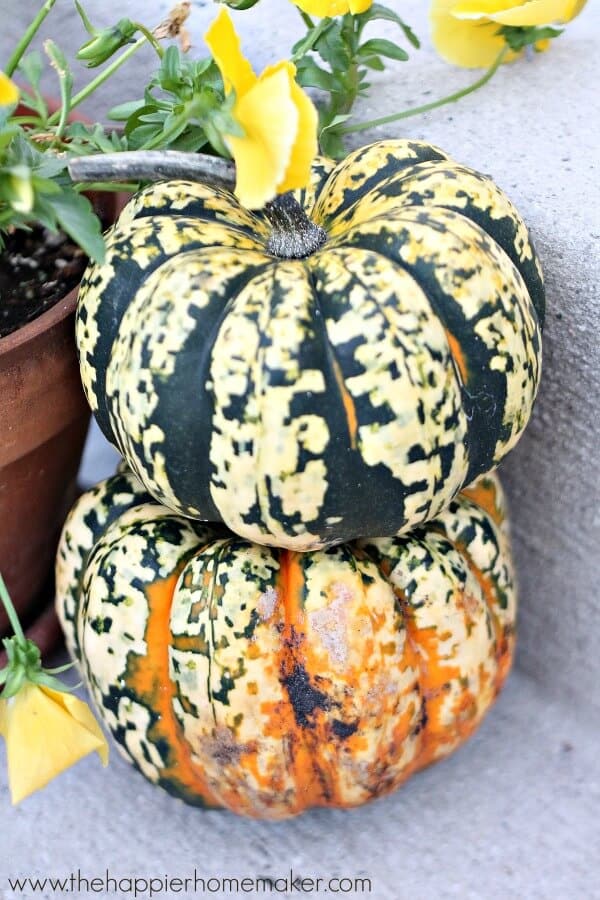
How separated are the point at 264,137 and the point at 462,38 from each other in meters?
0.56

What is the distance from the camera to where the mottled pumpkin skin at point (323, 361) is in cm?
72

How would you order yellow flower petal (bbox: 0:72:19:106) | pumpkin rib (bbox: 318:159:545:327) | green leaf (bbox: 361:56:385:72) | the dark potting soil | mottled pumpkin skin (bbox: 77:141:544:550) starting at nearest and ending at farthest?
yellow flower petal (bbox: 0:72:19:106) → mottled pumpkin skin (bbox: 77:141:544:550) → pumpkin rib (bbox: 318:159:545:327) → the dark potting soil → green leaf (bbox: 361:56:385:72)

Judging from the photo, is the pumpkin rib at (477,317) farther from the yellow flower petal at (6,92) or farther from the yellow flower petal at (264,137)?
the yellow flower petal at (6,92)

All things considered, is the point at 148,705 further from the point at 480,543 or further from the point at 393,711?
the point at 480,543

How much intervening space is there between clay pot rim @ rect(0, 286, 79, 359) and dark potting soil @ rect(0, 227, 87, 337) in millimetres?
21

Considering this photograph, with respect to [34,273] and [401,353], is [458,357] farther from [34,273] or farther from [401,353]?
[34,273]

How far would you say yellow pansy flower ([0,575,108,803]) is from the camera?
0.72 meters

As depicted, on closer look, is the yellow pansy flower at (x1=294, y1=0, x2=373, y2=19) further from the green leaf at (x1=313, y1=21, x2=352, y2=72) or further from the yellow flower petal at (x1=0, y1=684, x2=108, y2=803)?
the yellow flower petal at (x1=0, y1=684, x2=108, y2=803)

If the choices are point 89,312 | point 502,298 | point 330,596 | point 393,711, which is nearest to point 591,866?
point 393,711

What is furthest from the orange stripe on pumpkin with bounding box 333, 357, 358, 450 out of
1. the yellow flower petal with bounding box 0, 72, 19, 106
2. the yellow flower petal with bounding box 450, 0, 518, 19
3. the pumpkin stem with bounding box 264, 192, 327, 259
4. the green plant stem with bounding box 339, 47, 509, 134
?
the yellow flower petal with bounding box 450, 0, 518, 19

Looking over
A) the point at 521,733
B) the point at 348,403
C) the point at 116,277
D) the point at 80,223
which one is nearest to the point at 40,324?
the point at 116,277

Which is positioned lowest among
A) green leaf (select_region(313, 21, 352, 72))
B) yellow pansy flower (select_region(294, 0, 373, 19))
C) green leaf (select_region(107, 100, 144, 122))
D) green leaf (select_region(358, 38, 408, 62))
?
green leaf (select_region(358, 38, 408, 62))

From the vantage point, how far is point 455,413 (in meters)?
0.75

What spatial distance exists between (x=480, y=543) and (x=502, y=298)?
0.83 feet
